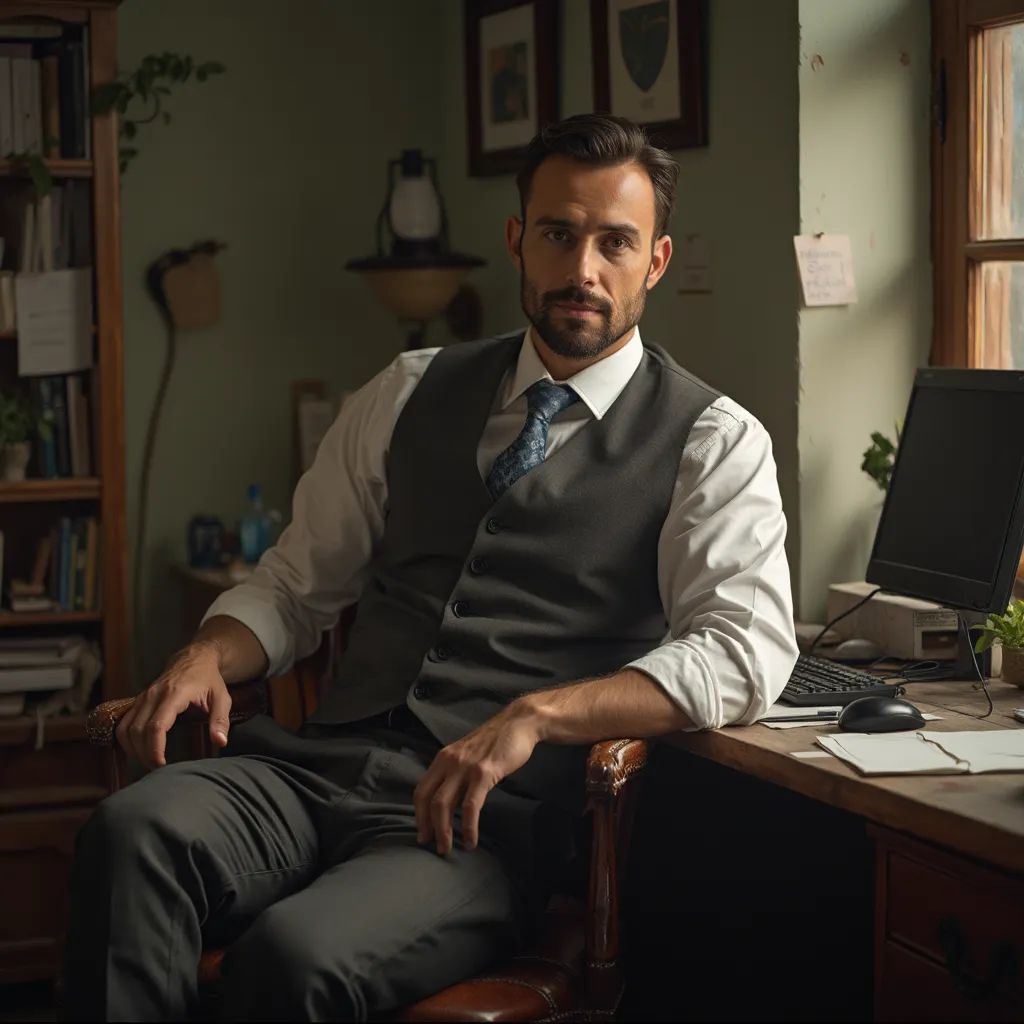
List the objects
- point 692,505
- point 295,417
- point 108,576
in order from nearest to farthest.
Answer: point 692,505 < point 108,576 < point 295,417

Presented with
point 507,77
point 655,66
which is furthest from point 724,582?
point 507,77

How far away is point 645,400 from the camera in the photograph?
2.19 meters

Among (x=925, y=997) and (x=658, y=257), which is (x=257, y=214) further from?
(x=925, y=997)

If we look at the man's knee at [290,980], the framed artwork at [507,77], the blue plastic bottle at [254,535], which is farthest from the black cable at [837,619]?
the blue plastic bottle at [254,535]

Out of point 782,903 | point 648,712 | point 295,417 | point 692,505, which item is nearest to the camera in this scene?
point 648,712

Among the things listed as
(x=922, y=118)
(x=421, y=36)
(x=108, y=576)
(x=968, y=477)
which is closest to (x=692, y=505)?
(x=968, y=477)

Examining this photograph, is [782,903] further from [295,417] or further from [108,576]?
[295,417]

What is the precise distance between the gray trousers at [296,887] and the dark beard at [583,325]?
61 cm

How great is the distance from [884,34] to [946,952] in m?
1.64

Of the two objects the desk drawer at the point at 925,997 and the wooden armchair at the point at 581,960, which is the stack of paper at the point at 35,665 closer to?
the wooden armchair at the point at 581,960

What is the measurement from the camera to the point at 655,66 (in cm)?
289

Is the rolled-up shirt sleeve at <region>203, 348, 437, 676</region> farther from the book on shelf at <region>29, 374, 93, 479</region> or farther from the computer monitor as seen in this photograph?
the book on shelf at <region>29, 374, 93, 479</region>

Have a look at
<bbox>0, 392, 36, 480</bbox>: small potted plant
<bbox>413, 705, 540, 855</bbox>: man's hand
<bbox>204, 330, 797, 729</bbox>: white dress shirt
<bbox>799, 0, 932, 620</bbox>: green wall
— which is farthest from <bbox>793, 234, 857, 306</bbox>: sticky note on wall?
<bbox>0, 392, 36, 480</bbox>: small potted plant

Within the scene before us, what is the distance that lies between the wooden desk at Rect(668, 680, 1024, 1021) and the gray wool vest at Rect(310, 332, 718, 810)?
31cm
